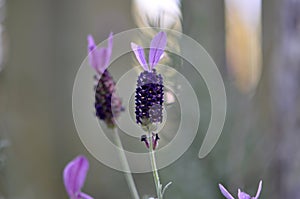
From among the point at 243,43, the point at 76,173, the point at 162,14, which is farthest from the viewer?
the point at 243,43

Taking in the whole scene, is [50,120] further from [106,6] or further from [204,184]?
[204,184]

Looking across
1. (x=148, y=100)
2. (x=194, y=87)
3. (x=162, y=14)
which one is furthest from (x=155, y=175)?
(x=194, y=87)

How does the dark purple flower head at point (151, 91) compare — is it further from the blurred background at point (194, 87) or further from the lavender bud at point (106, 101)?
the blurred background at point (194, 87)

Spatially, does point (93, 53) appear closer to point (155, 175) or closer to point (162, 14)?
point (155, 175)

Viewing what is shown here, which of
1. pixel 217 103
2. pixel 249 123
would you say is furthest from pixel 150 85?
pixel 249 123

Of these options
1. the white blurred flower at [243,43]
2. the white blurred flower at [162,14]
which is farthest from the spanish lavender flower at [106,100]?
the white blurred flower at [243,43]

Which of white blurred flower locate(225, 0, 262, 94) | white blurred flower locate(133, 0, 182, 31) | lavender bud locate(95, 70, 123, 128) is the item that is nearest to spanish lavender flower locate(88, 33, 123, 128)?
lavender bud locate(95, 70, 123, 128)
